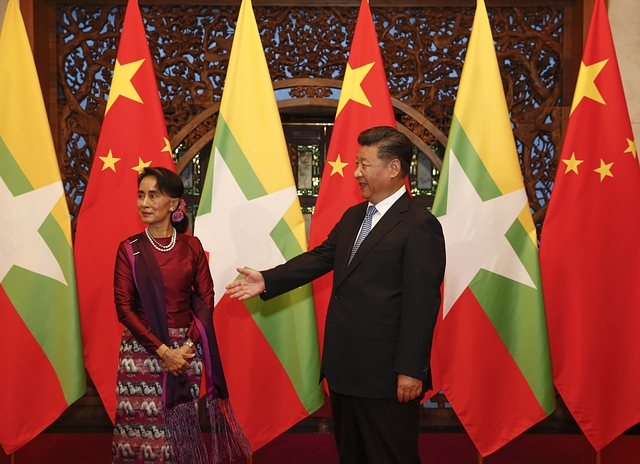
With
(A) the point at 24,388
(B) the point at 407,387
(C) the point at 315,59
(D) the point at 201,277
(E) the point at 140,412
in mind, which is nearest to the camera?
(B) the point at 407,387

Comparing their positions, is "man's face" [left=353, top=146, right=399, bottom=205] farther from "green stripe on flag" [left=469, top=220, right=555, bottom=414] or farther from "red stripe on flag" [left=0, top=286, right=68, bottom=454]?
"red stripe on flag" [left=0, top=286, right=68, bottom=454]

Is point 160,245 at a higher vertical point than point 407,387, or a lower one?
higher

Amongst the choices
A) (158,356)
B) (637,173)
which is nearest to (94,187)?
(158,356)

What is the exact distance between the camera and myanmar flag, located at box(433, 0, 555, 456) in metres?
2.90

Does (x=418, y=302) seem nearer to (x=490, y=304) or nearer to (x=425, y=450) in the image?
(x=490, y=304)

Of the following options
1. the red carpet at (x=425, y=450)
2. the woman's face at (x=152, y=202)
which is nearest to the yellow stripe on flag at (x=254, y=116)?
the woman's face at (x=152, y=202)

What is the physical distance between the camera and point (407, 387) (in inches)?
78.2

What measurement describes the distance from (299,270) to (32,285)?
1.28 meters

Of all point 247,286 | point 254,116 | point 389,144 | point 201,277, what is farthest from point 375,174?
point 254,116

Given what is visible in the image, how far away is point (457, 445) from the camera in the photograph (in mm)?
3430

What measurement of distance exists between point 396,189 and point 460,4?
2.01m

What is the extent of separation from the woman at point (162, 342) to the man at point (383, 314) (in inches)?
20.9

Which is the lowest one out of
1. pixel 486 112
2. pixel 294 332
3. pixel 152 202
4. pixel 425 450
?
pixel 425 450

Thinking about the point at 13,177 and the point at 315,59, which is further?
the point at 315,59
